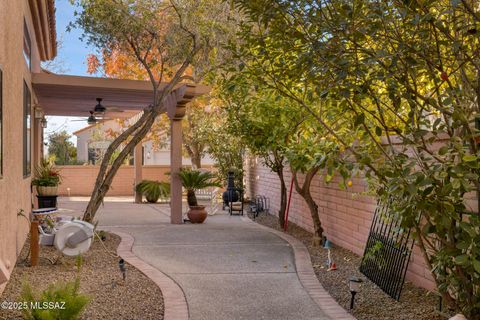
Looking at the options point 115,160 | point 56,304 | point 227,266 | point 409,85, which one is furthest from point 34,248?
point 409,85

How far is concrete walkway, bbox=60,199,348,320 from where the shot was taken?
16.3ft

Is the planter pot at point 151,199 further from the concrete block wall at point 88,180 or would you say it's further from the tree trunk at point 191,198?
the tree trunk at point 191,198

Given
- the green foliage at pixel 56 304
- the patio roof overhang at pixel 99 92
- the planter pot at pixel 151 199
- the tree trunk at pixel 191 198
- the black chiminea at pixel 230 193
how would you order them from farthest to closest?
the planter pot at pixel 151 199 → the black chiminea at pixel 230 193 → the tree trunk at pixel 191 198 → the patio roof overhang at pixel 99 92 → the green foliage at pixel 56 304

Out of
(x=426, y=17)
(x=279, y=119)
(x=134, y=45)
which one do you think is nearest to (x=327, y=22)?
(x=426, y=17)

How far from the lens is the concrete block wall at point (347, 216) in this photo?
5719 millimetres

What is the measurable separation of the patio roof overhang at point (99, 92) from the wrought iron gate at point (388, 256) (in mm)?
5713

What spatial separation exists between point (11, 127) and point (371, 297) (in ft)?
14.5

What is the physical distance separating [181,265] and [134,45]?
5025 millimetres

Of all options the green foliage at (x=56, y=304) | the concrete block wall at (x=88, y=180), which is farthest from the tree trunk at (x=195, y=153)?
the green foliage at (x=56, y=304)

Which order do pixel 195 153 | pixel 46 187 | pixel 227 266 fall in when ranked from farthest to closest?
1. pixel 195 153
2. pixel 46 187
3. pixel 227 266

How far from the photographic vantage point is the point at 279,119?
28.5ft

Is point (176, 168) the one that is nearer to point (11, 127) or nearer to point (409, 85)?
point (11, 127)

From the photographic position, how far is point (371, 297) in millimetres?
5316

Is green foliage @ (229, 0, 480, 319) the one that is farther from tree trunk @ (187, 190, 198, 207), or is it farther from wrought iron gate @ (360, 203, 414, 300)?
tree trunk @ (187, 190, 198, 207)
